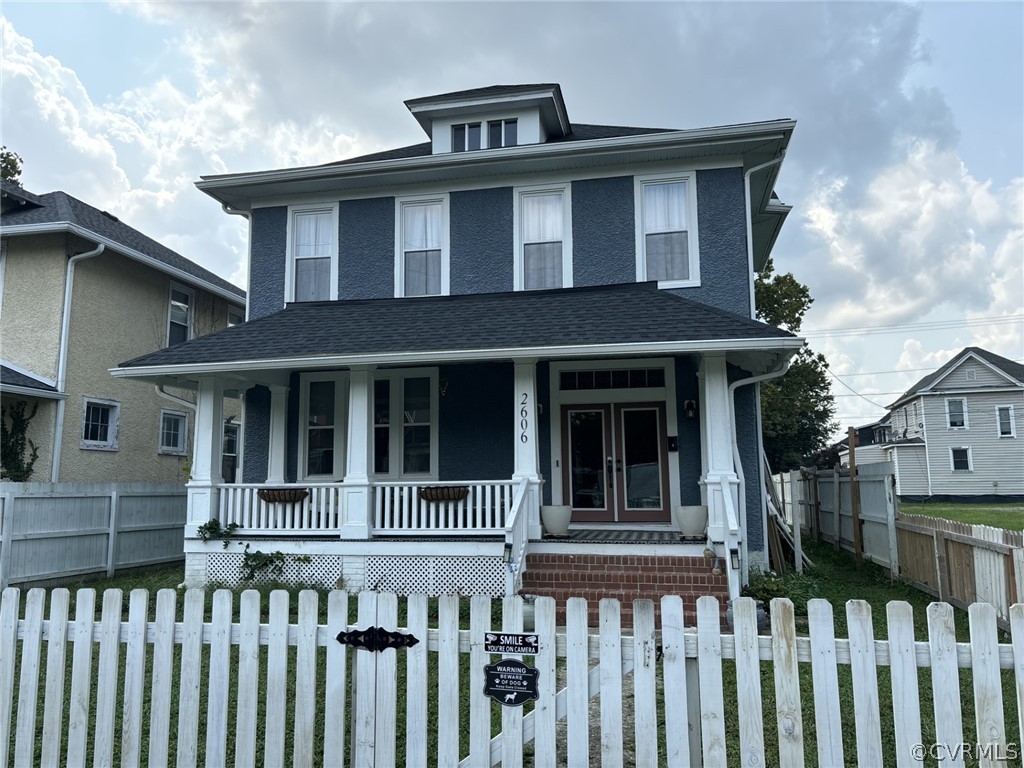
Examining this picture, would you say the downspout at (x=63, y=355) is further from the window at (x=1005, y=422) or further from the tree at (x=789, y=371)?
the window at (x=1005, y=422)

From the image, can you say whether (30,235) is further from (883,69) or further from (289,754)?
(883,69)

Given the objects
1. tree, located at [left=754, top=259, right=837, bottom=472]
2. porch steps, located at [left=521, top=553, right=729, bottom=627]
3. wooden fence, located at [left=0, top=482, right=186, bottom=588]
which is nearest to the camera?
porch steps, located at [left=521, top=553, right=729, bottom=627]

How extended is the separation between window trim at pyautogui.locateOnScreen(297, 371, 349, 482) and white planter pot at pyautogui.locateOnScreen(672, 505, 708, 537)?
5662mm

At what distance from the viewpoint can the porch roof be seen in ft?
30.1

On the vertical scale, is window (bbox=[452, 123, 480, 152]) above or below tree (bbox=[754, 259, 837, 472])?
above

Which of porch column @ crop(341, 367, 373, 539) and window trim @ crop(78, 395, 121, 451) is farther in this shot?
window trim @ crop(78, 395, 121, 451)

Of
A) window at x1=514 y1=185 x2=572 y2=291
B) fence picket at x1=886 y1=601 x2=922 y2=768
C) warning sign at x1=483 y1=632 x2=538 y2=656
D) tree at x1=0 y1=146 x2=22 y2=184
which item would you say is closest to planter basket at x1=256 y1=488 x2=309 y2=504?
window at x1=514 y1=185 x2=572 y2=291

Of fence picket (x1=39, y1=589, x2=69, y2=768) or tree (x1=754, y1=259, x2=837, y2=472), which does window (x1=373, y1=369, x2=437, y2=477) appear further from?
tree (x1=754, y1=259, x2=837, y2=472)

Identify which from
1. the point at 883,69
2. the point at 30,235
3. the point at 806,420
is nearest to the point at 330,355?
the point at 30,235

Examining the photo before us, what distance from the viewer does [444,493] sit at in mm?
9797

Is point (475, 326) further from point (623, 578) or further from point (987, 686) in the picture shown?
point (987, 686)

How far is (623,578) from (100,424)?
38.0 feet

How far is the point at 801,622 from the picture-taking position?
7.75 m

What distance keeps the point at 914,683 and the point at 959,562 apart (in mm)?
6721
